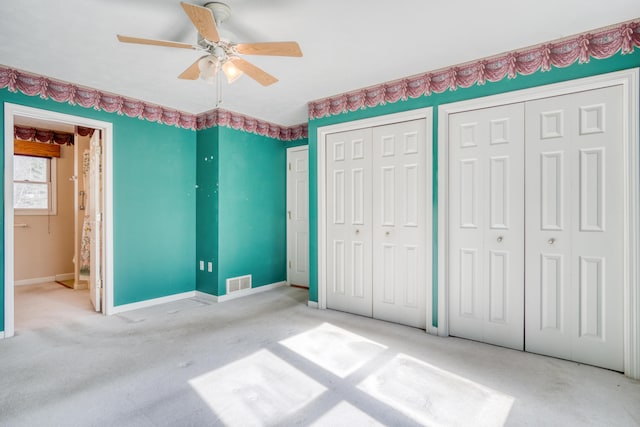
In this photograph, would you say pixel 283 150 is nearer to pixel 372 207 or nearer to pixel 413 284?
pixel 372 207

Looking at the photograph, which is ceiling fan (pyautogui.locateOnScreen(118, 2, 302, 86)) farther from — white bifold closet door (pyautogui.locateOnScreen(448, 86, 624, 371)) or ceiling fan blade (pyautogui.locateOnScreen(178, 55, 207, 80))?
white bifold closet door (pyautogui.locateOnScreen(448, 86, 624, 371))

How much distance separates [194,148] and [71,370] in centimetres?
294

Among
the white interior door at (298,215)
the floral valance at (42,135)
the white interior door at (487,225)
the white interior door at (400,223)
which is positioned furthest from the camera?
the white interior door at (298,215)

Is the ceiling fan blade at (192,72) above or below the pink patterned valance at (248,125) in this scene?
below

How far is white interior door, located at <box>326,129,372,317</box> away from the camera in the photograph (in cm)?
358

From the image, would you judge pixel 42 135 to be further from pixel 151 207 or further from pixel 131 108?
pixel 151 207

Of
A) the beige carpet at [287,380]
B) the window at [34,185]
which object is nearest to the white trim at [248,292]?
the beige carpet at [287,380]

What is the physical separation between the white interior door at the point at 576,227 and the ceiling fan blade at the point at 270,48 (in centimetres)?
197

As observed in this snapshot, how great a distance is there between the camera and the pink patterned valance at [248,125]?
14.0 ft

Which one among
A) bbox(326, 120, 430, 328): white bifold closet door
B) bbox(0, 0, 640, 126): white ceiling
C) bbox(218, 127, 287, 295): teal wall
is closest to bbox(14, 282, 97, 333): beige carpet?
bbox(218, 127, 287, 295): teal wall

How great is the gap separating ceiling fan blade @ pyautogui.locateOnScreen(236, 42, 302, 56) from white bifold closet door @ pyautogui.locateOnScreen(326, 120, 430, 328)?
1.58 meters

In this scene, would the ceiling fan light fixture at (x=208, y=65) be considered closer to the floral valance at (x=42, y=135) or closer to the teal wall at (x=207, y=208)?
the teal wall at (x=207, y=208)

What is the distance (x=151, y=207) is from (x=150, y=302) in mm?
1167

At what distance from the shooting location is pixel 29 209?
520cm
